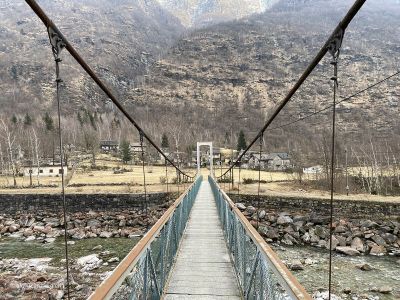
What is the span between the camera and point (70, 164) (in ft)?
126

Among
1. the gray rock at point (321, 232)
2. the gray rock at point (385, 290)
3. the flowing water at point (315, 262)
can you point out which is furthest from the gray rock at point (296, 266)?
the gray rock at point (321, 232)

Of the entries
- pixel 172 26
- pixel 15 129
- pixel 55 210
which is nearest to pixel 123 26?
pixel 172 26

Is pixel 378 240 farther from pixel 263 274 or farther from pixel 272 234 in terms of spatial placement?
pixel 263 274

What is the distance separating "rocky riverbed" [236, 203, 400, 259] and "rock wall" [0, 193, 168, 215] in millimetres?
6619

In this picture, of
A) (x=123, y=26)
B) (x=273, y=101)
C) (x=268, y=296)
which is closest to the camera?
(x=268, y=296)

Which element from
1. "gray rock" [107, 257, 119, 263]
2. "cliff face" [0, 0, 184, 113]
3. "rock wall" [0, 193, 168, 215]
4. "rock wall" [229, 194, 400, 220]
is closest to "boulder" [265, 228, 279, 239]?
"rock wall" [229, 194, 400, 220]

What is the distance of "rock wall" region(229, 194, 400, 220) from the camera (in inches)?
662

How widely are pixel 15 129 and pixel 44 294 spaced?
4804 cm

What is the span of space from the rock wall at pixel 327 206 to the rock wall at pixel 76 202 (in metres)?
→ 5.47

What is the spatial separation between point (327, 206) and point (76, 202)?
44.9ft

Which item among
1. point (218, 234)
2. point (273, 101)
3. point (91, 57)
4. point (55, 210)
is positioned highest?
point (91, 57)

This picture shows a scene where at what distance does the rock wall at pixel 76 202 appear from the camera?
800 inches

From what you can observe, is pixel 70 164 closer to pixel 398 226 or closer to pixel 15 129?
pixel 15 129

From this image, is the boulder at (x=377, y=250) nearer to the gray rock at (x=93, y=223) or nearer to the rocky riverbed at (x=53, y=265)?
the rocky riverbed at (x=53, y=265)
